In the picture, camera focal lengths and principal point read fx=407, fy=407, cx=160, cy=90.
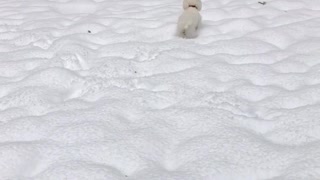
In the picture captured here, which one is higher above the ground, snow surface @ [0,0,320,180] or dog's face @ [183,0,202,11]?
dog's face @ [183,0,202,11]

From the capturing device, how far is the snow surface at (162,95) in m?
1.98

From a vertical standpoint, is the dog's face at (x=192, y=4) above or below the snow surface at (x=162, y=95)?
above

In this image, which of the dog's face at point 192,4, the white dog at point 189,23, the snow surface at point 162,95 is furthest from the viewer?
the dog's face at point 192,4

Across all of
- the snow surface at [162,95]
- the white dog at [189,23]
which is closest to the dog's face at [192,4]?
the white dog at [189,23]

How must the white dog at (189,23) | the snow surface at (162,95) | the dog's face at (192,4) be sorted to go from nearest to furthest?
the snow surface at (162,95) < the white dog at (189,23) < the dog's face at (192,4)

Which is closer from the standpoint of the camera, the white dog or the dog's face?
the white dog

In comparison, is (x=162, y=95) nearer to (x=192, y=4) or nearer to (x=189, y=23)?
(x=189, y=23)

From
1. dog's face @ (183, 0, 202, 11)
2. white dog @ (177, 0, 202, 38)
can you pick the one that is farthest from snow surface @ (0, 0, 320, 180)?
dog's face @ (183, 0, 202, 11)

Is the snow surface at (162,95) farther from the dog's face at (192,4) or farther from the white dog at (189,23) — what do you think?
the dog's face at (192,4)

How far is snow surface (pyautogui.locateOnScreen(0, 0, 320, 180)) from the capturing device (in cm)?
198

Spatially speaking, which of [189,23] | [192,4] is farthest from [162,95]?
[192,4]

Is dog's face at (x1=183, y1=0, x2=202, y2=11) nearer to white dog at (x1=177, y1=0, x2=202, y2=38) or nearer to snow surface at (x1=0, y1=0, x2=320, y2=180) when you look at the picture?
white dog at (x1=177, y1=0, x2=202, y2=38)

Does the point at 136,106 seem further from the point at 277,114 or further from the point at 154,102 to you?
the point at 277,114

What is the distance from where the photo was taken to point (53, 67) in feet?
9.80
